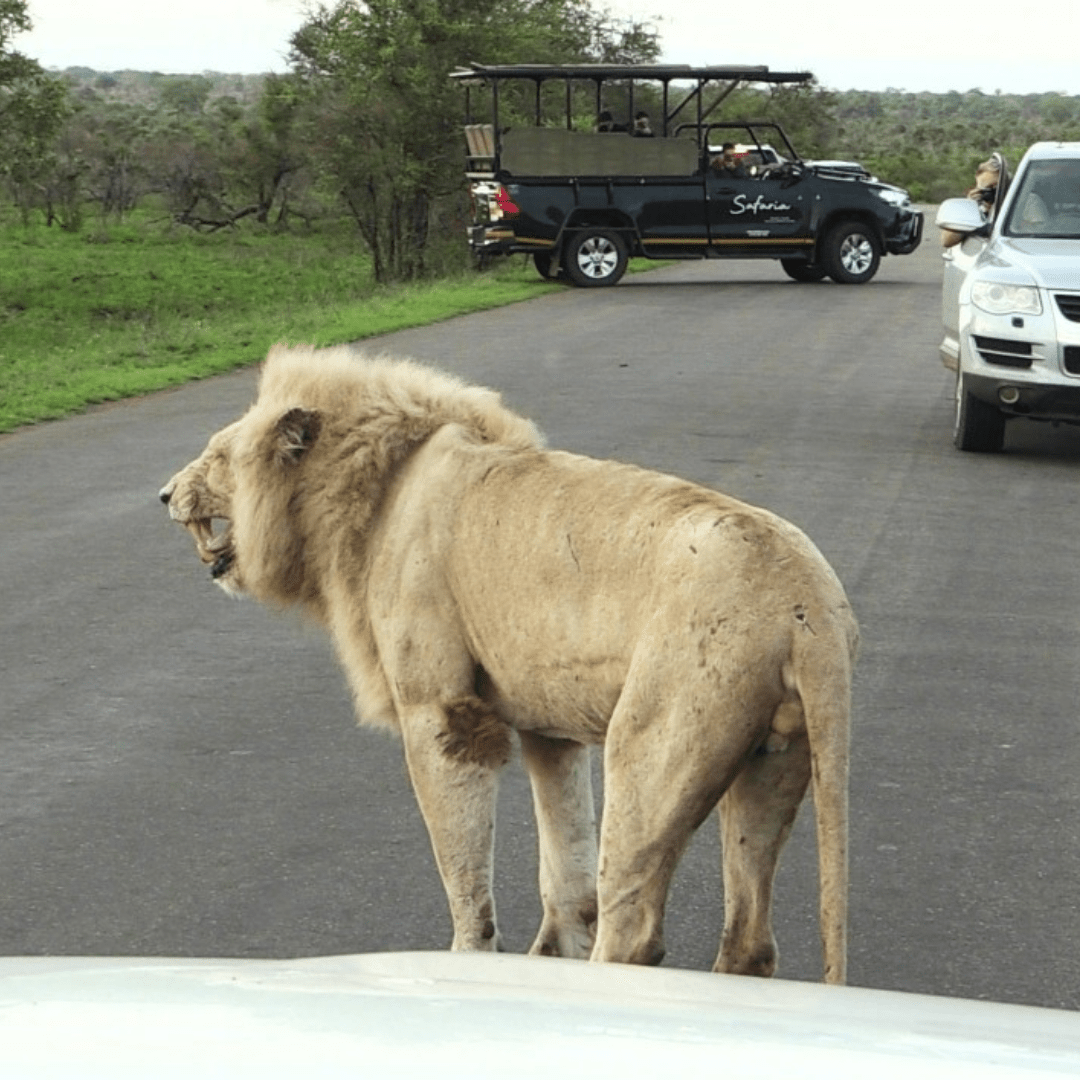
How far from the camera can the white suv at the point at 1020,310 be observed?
461 inches

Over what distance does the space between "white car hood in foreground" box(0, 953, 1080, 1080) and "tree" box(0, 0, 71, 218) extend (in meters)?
28.8

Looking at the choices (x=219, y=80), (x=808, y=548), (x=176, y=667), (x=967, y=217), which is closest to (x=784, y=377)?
(x=967, y=217)

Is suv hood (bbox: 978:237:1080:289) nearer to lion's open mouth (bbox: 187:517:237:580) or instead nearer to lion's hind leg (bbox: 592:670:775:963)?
lion's open mouth (bbox: 187:517:237:580)

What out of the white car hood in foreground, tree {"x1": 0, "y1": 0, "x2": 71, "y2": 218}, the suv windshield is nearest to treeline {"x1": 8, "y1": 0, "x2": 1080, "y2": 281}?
tree {"x1": 0, "y1": 0, "x2": 71, "y2": 218}

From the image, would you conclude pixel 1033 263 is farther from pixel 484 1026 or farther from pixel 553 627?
pixel 484 1026

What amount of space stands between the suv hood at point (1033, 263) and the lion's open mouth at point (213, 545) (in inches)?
321

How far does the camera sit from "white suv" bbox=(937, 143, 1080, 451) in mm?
11719

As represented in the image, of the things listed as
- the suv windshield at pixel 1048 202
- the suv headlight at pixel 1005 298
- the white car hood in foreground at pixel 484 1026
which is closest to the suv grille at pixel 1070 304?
the suv headlight at pixel 1005 298

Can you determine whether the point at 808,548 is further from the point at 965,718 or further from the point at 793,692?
the point at 965,718

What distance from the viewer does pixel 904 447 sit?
12.6 m

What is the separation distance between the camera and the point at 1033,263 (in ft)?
39.7

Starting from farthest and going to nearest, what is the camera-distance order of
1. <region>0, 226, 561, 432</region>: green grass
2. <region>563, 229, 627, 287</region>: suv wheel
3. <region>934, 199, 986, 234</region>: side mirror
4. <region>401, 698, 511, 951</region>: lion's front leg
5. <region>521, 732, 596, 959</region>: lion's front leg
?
1. <region>563, 229, 627, 287</region>: suv wheel
2. <region>0, 226, 561, 432</region>: green grass
3. <region>934, 199, 986, 234</region>: side mirror
4. <region>521, 732, 596, 959</region>: lion's front leg
5. <region>401, 698, 511, 951</region>: lion's front leg

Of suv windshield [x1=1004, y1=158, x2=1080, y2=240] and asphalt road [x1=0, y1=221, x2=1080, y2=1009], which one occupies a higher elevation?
suv windshield [x1=1004, y1=158, x2=1080, y2=240]

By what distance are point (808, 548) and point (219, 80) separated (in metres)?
194
